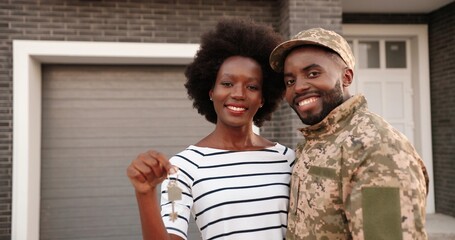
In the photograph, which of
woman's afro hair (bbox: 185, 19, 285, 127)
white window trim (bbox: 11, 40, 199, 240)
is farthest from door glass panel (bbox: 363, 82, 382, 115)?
woman's afro hair (bbox: 185, 19, 285, 127)

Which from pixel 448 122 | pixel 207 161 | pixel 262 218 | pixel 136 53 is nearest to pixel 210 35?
pixel 207 161

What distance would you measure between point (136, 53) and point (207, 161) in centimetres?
420

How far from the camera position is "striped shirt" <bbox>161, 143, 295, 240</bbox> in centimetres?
194

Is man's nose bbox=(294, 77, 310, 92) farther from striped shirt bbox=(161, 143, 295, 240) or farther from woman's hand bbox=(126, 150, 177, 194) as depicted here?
woman's hand bbox=(126, 150, 177, 194)

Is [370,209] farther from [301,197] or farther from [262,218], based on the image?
[262,218]

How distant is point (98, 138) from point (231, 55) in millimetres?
4514

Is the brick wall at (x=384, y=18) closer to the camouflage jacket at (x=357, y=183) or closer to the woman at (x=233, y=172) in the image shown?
the woman at (x=233, y=172)

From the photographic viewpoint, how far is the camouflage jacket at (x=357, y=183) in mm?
1456

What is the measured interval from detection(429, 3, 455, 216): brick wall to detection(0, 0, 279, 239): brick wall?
2.91 m

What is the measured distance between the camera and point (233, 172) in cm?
203

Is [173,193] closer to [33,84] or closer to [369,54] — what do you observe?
[33,84]

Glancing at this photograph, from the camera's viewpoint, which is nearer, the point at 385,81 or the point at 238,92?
the point at 238,92

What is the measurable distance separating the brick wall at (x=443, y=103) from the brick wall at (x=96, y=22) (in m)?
2.91

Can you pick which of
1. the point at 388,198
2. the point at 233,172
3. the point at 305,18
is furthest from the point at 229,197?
the point at 305,18
